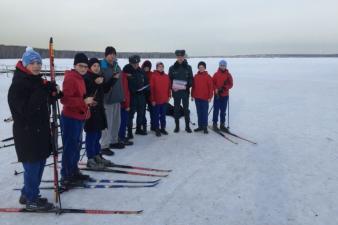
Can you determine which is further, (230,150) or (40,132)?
(230,150)

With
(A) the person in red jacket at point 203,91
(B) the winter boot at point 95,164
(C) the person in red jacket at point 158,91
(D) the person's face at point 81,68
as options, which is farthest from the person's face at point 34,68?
(A) the person in red jacket at point 203,91

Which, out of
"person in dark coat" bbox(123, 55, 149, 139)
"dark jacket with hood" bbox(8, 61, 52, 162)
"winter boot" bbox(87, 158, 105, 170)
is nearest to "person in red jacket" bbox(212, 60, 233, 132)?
"person in dark coat" bbox(123, 55, 149, 139)

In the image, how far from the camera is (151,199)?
4422 millimetres

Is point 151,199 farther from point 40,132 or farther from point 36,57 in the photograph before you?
point 36,57

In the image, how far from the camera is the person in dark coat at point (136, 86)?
7422 millimetres

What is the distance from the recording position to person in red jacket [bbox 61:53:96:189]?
4.64 metres

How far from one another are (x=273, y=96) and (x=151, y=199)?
12438mm

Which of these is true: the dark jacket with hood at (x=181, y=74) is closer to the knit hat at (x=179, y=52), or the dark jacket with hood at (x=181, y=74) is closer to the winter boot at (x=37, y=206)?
the knit hat at (x=179, y=52)

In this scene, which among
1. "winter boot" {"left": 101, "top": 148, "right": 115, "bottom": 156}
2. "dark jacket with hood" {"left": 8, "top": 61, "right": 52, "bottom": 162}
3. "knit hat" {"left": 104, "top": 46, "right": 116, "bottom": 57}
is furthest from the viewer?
"winter boot" {"left": 101, "top": 148, "right": 115, "bottom": 156}

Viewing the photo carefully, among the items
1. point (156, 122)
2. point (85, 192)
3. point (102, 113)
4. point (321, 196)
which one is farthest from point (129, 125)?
point (321, 196)

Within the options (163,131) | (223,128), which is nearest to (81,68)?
(163,131)

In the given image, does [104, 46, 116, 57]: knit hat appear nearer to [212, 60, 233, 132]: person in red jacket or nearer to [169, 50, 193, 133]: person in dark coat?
[169, 50, 193, 133]: person in dark coat

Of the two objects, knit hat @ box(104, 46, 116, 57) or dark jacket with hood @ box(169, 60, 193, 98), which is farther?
dark jacket with hood @ box(169, 60, 193, 98)

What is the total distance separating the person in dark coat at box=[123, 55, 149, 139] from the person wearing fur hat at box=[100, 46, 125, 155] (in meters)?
0.84
